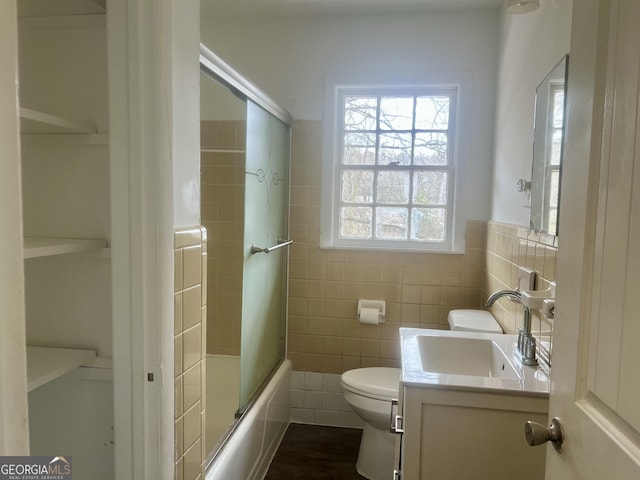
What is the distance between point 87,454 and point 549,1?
2.13 metres

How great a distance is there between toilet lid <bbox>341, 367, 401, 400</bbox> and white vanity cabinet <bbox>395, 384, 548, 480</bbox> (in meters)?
0.80

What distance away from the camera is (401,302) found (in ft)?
8.77

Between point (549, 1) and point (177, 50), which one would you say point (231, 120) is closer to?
point (177, 50)

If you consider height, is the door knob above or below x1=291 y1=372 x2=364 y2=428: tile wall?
above

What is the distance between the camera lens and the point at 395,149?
8.91ft

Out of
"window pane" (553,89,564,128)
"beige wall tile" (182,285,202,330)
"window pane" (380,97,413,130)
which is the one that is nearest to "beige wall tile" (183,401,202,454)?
"beige wall tile" (182,285,202,330)

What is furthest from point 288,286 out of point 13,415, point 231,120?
point 13,415

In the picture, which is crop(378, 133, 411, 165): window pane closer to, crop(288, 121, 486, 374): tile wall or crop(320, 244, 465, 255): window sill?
crop(288, 121, 486, 374): tile wall

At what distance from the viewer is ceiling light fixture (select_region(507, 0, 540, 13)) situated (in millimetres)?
1592

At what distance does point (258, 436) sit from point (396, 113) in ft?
6.41

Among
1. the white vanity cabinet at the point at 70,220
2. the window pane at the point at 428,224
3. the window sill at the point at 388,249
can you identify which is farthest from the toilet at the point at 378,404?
the white vanity cabinet at the point at 70,220

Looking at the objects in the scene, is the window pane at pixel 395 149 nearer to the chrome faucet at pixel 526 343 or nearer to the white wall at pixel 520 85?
the white wall at pixel 520 85

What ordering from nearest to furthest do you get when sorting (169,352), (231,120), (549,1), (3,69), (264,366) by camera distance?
(3,69) < (169,352) < (549,1) < (264,366) < (231,120)

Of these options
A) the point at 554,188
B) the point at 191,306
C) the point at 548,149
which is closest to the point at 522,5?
the point at 548,149
